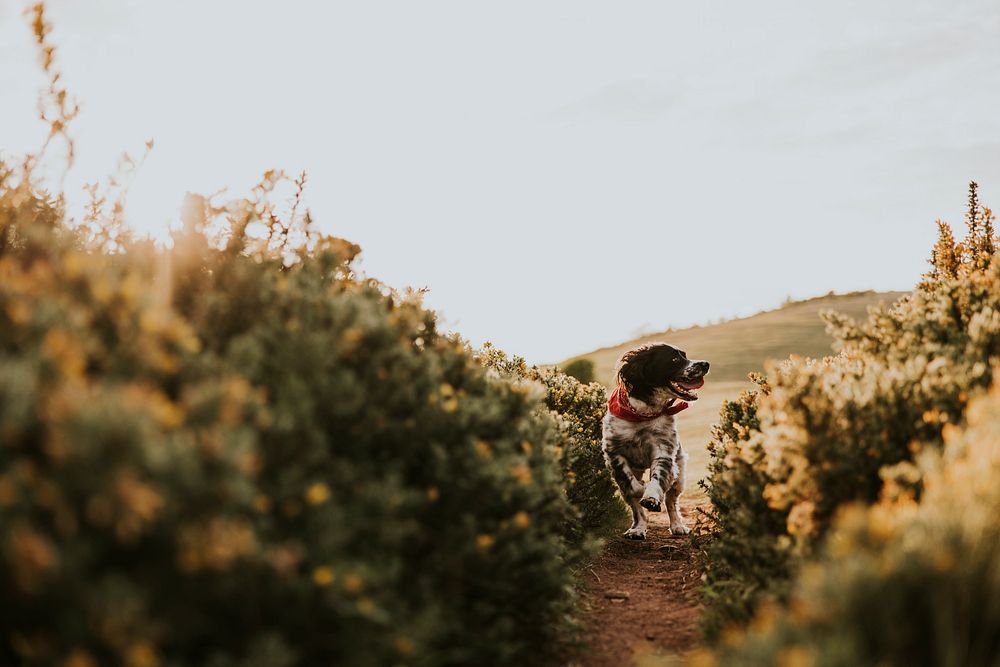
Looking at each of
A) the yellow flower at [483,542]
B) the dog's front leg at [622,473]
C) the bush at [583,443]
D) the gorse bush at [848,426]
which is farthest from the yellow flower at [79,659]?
the dog's front leg at [622,473]

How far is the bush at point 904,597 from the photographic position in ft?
6.63

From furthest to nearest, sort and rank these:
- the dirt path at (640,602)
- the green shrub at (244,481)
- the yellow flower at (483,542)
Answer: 1. the dirt path at (640,602)
2. the yellow flower at (483,542)
3. the green shrub at (244,481)

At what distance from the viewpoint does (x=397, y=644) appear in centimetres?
236

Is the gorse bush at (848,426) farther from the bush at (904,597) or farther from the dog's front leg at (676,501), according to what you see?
the dog's front leg at (676,501)

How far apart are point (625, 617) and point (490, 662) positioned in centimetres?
223

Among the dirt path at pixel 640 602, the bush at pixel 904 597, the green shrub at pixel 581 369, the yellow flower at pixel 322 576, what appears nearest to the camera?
the bush at pixel 904 597

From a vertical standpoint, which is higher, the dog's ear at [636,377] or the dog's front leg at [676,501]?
the dog's ear at [636,377]

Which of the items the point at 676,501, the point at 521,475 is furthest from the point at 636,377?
the point at 521,475

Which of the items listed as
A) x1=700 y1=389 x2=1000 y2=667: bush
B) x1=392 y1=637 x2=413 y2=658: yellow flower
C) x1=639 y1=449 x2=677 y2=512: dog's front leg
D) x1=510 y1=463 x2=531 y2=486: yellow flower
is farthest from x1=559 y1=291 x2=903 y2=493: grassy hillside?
x1=392 y1=637 x2=413 y2=658: yellow flower

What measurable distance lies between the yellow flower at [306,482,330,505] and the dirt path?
157 centimetres

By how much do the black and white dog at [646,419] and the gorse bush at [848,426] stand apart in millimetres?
2912

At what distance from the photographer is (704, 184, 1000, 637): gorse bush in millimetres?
3461

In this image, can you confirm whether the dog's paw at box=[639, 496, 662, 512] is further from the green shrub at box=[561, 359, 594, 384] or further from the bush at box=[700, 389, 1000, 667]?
the green shrub at box=[561, 359, 594, 384]

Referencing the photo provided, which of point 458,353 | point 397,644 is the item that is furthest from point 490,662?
point 458,353
